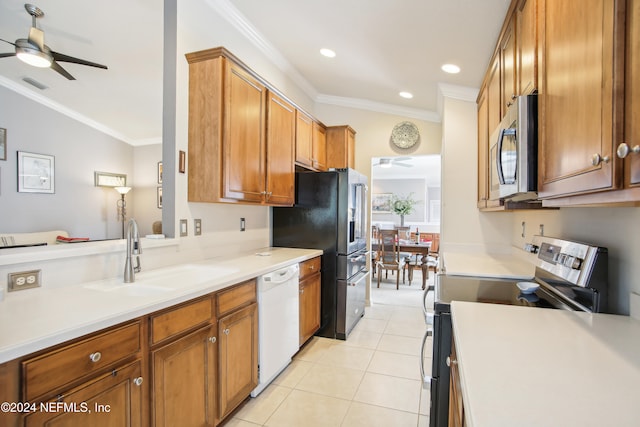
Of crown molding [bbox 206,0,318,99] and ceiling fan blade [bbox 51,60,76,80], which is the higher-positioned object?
crown molding [bbox 206,0,318,99]

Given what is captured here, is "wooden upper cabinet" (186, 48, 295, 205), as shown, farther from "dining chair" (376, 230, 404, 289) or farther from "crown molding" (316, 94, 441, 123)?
"dining chair" (376, 230, 404, 289)

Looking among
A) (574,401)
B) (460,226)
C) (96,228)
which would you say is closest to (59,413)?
(574,401)

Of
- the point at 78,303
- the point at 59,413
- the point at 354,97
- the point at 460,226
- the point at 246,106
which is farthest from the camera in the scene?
the point at 354,97

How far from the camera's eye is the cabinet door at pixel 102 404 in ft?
3.29

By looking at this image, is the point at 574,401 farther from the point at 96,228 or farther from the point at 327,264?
the point at 96,228

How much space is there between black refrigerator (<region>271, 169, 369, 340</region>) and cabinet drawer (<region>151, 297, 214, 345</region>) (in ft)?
5.55

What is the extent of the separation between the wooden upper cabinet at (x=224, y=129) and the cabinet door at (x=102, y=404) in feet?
4.05

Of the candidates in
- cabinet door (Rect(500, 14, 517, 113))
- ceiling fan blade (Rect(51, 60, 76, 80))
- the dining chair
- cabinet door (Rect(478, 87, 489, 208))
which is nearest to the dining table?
the dining chair

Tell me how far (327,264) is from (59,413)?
242cm

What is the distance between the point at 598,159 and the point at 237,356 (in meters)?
1.94

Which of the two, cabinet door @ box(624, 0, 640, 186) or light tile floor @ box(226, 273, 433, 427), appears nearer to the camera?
cabinet door @ box(624, 0, 640, 186)

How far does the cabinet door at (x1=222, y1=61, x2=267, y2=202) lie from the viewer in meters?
2.25

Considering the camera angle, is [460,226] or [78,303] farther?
[460,226]

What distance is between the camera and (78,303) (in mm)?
1299
